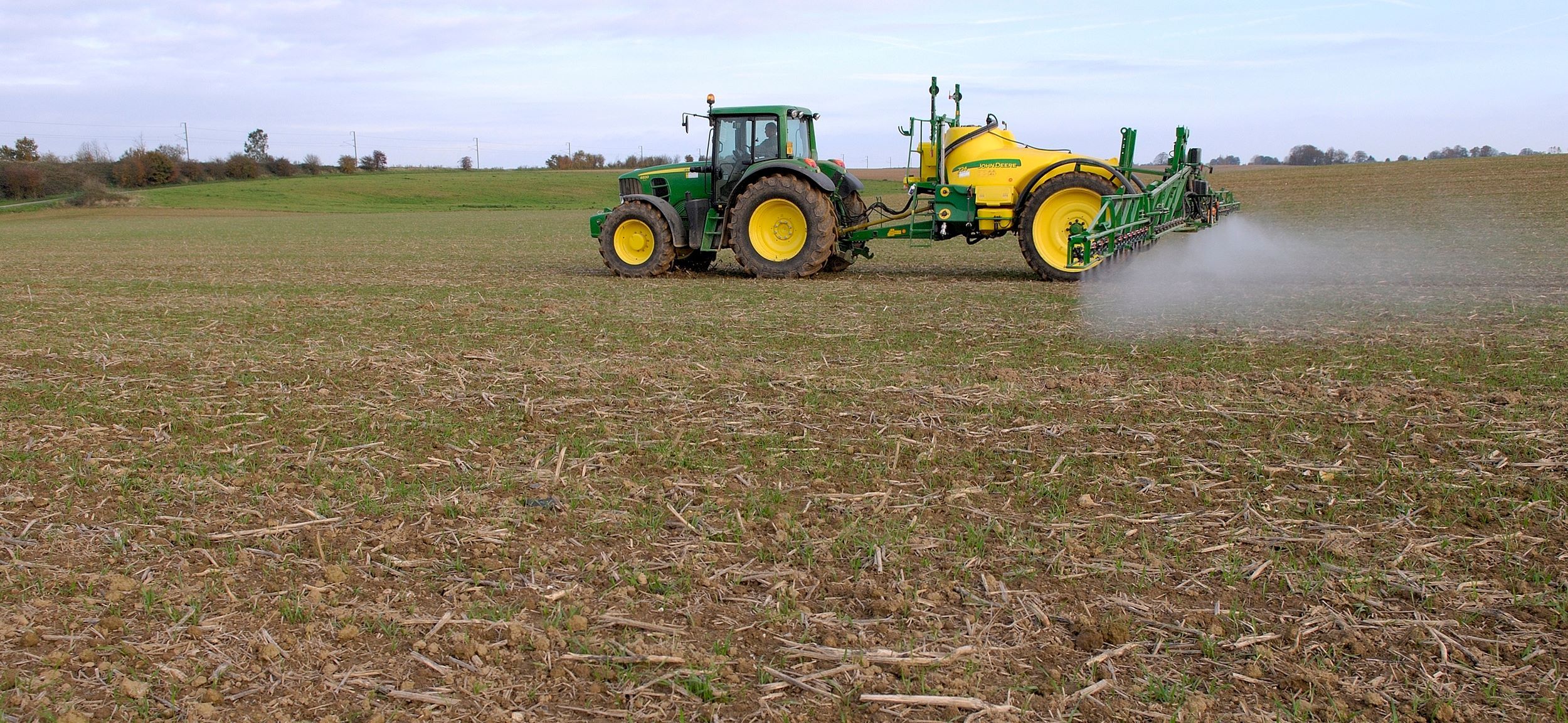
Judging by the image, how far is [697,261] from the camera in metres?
15.8

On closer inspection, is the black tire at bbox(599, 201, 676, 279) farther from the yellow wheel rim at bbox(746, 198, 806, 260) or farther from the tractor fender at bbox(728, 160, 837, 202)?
the tractor fender at bbox(728, 160, 837, 202)

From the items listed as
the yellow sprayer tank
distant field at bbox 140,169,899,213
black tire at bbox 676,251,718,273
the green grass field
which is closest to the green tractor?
black tire at bbox 676,251,718,273

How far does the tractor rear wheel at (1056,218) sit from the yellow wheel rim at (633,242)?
5034 millimetres

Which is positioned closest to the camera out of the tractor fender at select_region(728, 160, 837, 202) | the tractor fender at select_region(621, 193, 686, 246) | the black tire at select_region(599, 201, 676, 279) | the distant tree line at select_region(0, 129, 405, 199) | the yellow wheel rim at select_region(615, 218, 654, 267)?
the tractor fender at select_region(728, 160, 837, 202)

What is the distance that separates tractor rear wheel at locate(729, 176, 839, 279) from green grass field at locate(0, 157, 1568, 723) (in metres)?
4.21

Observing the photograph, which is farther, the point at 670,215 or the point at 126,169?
the point at 126,169

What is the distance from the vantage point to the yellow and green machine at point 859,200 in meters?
12.9

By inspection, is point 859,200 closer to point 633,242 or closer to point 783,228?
point 783,228

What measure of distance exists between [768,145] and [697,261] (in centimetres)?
247

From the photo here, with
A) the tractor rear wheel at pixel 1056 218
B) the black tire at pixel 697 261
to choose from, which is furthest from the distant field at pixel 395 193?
the tractor rear wheel at pixel 1056 218

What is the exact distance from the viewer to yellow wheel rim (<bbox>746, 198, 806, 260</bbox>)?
14.0m

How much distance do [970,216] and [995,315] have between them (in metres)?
3.45

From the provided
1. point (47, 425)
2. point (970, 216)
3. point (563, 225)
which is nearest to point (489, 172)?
point (563, 225)

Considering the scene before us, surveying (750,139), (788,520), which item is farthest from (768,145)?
(788,520)
